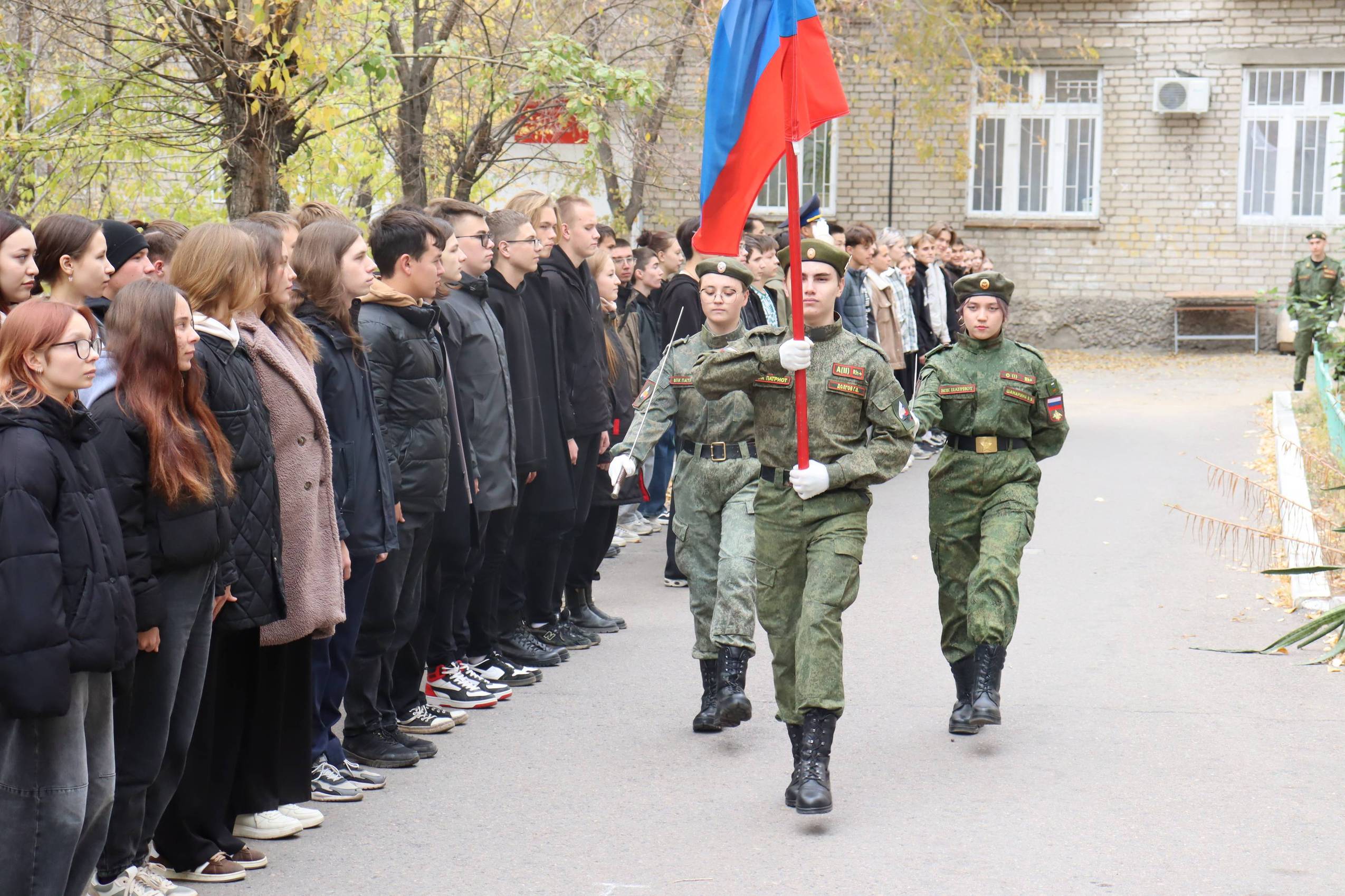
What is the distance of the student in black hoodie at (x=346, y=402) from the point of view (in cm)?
533

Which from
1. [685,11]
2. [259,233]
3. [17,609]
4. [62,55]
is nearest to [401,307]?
[259,233]

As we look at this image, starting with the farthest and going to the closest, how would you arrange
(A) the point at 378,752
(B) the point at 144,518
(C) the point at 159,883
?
(A) the point at 378,752
(C) the point at 159,883
(B) the point at 144,518

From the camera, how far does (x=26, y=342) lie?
382cm

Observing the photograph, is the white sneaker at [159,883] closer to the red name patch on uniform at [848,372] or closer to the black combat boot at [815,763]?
the black combat boot at [815,763]

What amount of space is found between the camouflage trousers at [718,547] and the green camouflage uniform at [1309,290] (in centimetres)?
1306

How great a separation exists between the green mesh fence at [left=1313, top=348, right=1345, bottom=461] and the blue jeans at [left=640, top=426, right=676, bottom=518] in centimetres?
448

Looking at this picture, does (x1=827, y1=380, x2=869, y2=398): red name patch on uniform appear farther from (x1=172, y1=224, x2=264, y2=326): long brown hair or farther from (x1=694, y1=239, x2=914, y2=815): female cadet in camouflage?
(x1=172, y1=224, x2=264, y2=326): long brown hair

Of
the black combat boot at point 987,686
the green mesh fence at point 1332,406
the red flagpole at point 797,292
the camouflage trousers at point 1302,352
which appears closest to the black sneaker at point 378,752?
the red flagpole at point 797,292

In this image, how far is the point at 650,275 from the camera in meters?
10.3

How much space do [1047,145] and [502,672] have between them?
67.9 ft

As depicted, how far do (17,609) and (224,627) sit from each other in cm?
97

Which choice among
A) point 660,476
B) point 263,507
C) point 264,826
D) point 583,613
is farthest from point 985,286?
point 660,476

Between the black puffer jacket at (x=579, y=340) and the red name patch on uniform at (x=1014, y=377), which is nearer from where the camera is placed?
the red name patch on uniform at (x=1014, y=377)

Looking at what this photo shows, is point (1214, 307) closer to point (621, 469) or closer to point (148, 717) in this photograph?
point (621, 469)
